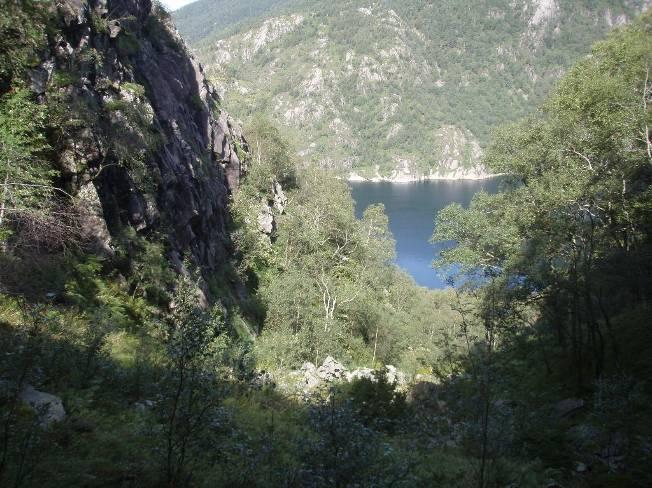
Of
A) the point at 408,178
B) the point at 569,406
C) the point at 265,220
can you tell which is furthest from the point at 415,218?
the point at 408,178

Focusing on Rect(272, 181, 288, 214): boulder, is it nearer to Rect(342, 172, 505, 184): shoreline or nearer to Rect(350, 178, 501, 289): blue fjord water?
Rect(350, 178, 501, 289): blue fjord water

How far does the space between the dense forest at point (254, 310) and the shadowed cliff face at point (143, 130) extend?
0.14 metres

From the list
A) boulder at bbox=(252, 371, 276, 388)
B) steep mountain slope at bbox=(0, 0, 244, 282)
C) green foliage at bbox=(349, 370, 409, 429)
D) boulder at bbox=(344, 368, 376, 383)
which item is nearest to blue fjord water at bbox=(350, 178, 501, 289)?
boulder at bbox=(344, 368, 376, 383)

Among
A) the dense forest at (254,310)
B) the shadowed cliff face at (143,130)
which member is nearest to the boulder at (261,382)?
the dense forest at (254,310)

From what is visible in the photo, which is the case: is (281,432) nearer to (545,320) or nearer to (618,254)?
(545,320)

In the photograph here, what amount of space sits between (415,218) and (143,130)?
87.1 meters

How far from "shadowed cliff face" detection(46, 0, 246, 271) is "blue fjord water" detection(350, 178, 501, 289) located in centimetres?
1614

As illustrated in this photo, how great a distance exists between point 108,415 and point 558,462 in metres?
7.75

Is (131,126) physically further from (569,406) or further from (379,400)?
(569,406)

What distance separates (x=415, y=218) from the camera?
101 meters

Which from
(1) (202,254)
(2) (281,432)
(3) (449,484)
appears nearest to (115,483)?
(2) (281,432)

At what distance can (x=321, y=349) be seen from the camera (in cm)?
2555

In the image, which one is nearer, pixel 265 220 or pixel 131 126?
pixel 131 126

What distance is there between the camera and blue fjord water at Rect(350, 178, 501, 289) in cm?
7231
